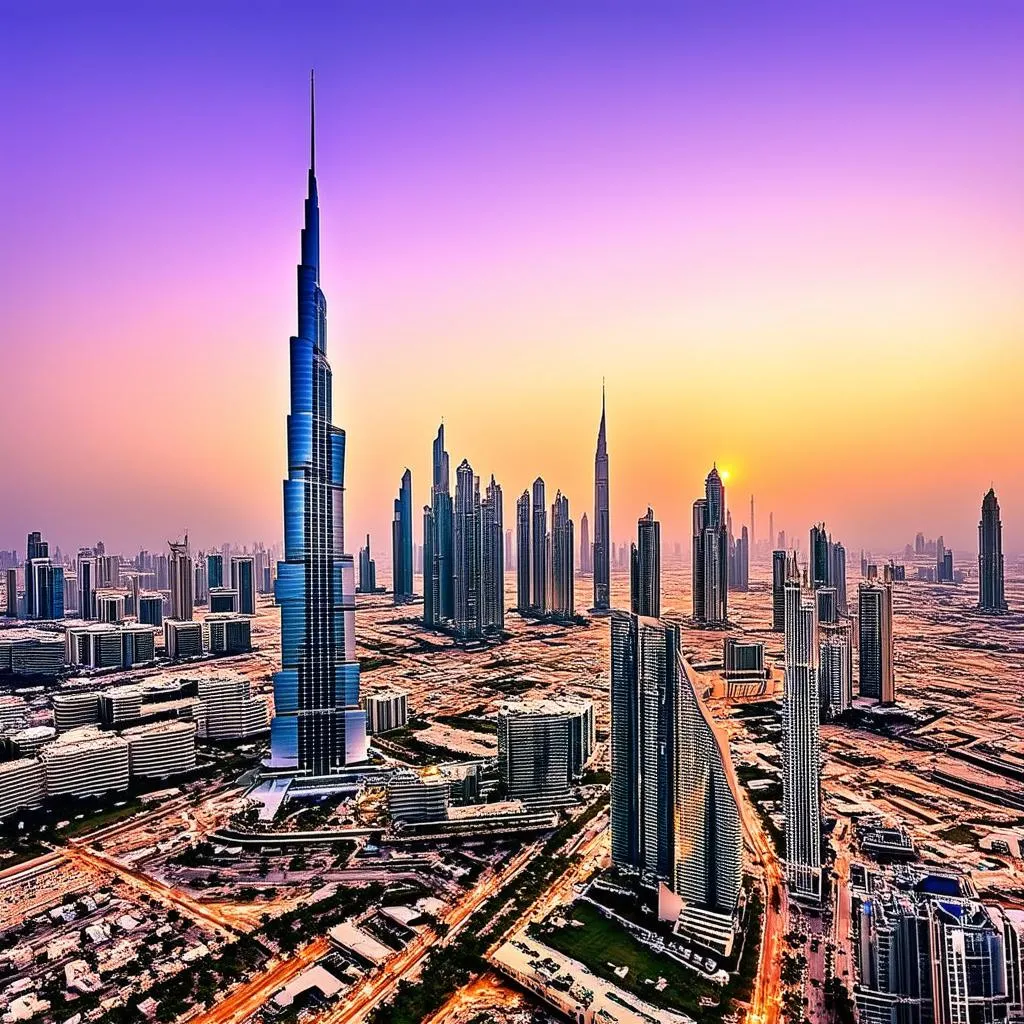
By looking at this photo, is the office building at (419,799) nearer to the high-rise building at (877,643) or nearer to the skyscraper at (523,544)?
the high-rise building at (877,643)

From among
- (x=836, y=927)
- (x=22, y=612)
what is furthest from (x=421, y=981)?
(x=22, y=612)

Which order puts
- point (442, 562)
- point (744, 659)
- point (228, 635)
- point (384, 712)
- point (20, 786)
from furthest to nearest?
1. point (442, 562)
2. point (228, 635)
3. point (744, 659)
4. point (384, 712)
5. point (20, 786)

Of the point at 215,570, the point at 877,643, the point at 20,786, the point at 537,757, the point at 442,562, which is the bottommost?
the point at 20,786

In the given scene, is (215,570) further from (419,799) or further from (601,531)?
(419,799)

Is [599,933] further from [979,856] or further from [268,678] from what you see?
[268,678]

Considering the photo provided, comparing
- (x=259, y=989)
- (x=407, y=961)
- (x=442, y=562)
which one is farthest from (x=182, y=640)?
(x=407, y=961)

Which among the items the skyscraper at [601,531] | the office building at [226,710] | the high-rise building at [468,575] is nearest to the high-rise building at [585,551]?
the skyscraper at [601,531]
